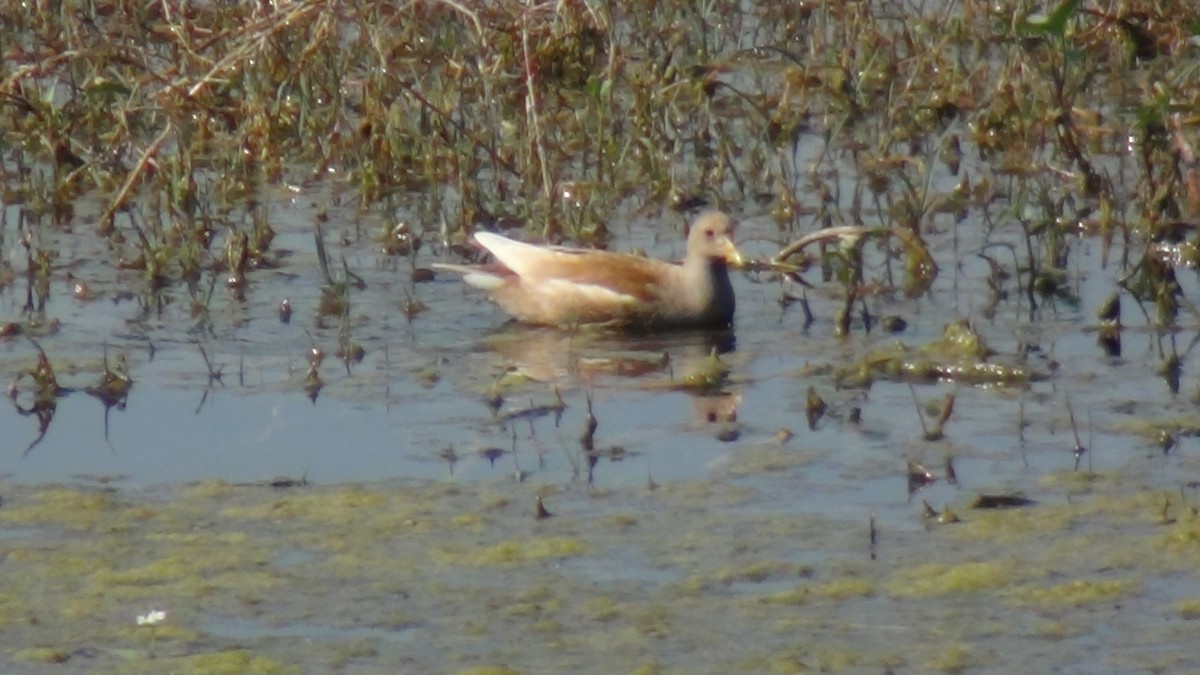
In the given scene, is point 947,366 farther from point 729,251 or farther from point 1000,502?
point 1000,502

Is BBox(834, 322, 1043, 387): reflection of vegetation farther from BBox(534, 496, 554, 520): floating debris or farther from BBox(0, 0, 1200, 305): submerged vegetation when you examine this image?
BBox(534, 496, 554, 520): floating debris

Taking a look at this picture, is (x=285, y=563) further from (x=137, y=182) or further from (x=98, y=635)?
(x=137, y=182)

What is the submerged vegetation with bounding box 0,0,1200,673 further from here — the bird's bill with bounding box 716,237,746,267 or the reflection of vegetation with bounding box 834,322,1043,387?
the bird's bill with bounding box 716,237,746,267

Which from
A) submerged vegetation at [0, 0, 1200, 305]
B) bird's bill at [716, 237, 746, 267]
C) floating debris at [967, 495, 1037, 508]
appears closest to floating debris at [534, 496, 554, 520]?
floating debris at [967, 495, 1037, 508]

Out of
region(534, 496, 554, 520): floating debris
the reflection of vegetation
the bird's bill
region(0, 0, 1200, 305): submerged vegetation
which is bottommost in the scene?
region(534, 496, 554, 520): floating debris

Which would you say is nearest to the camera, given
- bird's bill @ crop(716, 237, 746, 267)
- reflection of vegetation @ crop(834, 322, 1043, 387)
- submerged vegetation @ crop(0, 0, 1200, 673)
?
submerged vegetation @ crop(0, 0, 1200, 673)

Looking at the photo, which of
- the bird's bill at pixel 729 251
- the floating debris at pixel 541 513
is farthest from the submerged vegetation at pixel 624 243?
the bird's bill at pixel 729 251

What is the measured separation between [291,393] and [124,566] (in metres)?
1.78

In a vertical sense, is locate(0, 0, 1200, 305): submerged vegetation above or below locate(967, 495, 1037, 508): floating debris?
above

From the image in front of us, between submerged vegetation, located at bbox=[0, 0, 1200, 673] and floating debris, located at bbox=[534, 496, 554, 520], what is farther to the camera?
floating debris, located at bbox=[534, 496, 554, 520]

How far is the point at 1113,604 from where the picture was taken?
604cm

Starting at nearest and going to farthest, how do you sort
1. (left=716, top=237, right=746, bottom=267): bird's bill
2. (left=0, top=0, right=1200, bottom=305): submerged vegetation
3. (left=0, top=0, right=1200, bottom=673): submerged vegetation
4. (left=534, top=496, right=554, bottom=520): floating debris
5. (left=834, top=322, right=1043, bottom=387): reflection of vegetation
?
(left=0, top=0, right=1200, bottom=673): submerged vegetation < (left=534, top=496, right=554, bottom=520): floating debris < (left=834, top=322, right=1043, bottom=387): reflection of vegetation < (left=716, top=237, right=746, bottom=267): bird's bill < (left=0, top=0, right=1200, bottom=305): submerged vegetation

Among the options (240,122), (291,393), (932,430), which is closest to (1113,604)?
(932,430)

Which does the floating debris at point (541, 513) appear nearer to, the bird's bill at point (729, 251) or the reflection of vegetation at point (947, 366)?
the reflection of vegetation at point (947, 366)
